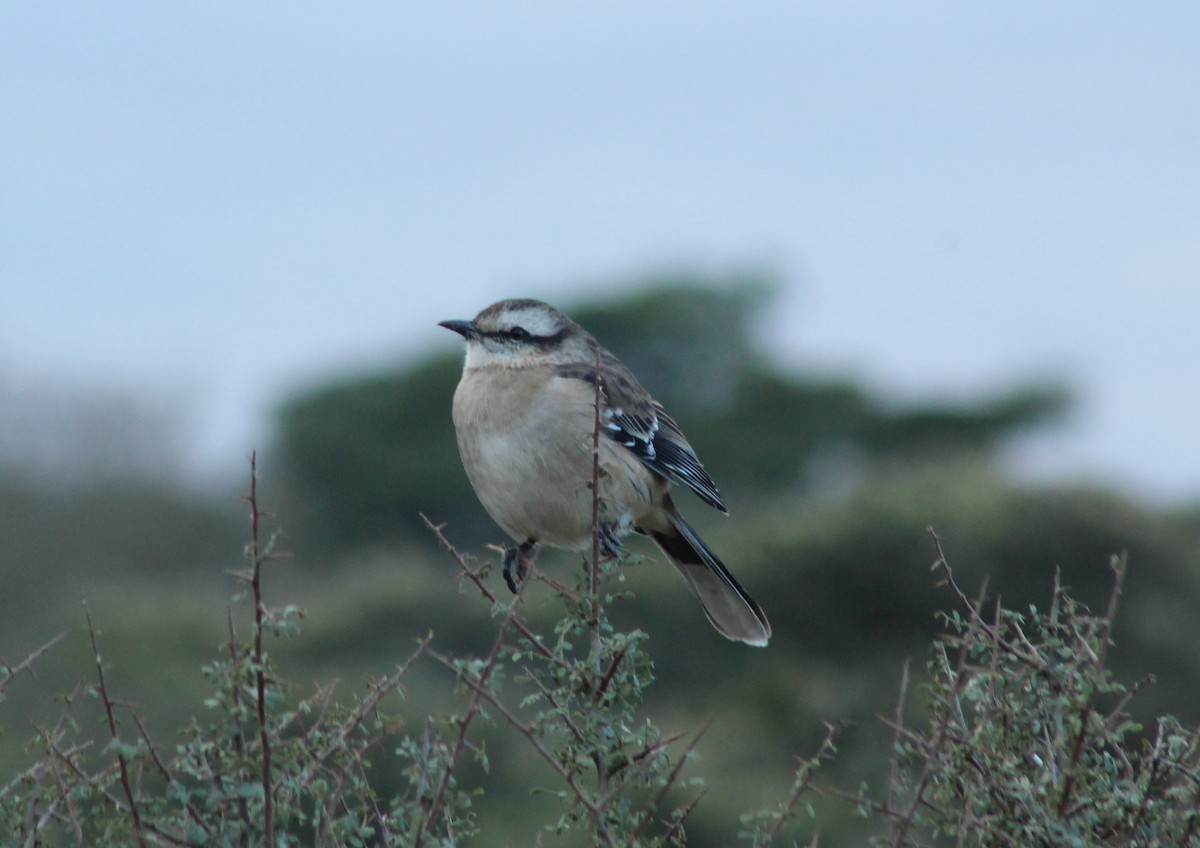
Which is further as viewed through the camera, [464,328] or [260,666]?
[464,328]

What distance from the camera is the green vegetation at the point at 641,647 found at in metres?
3.33

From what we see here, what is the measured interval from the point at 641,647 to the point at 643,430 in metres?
20.4

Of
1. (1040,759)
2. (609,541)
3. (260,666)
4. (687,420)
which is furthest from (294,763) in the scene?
(687,420)

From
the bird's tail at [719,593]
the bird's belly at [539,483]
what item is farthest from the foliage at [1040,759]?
the bird's tail at [719,593]

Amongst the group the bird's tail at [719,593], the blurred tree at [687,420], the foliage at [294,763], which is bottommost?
the blurred tree at [687,420]

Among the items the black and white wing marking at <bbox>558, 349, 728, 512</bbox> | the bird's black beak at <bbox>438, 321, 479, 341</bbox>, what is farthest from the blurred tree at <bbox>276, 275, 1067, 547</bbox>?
the bird's black beak at <bbox>438, 321, 479, 341</bbox>

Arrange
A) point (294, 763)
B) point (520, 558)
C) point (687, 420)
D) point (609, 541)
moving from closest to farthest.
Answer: point (294, 763) → point (609, 541) → point (520, 558) → point (687, 420)

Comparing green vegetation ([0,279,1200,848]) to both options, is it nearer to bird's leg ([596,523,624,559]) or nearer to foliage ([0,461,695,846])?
foliage ([0,461,695,846])

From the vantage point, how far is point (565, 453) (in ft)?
20.1

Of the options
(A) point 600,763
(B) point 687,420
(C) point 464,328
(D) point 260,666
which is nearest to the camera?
(D) point 260,666

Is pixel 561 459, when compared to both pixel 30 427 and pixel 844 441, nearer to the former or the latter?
pixel 844 441

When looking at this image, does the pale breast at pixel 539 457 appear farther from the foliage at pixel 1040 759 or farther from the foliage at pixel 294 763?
the foliage at pixel 1040 759

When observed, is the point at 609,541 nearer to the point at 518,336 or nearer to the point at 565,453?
the point at 565,453

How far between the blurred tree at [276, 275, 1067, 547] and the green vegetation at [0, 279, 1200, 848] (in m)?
0.08
